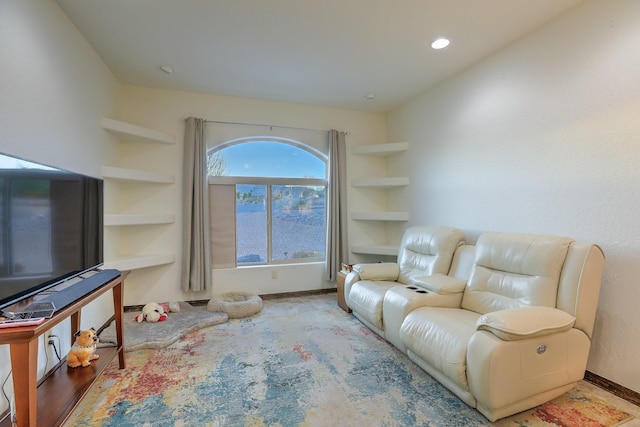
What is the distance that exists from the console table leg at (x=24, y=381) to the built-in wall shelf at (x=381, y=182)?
3.61 metres

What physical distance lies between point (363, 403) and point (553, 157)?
7.35ft

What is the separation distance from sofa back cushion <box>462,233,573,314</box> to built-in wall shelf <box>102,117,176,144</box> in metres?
3.43

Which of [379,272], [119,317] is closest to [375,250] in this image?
[379,272]

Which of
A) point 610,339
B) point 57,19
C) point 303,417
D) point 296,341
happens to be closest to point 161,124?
point 57,19

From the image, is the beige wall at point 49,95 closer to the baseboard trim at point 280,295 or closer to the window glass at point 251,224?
the baseboard trim at point 280,295

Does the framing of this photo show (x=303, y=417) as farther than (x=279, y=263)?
No

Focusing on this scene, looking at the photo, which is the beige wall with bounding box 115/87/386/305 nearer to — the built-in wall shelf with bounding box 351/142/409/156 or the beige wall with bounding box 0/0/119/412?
the beige wall with bounding box 0/0/119/412

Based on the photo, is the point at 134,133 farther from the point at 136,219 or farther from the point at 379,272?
the point at 379,272

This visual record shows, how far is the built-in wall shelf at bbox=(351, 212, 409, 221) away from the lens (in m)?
3.97

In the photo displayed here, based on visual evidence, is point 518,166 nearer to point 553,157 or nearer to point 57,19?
point 553,157

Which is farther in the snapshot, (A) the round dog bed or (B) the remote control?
(A) the round dog bed

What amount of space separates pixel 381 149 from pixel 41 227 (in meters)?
3.57

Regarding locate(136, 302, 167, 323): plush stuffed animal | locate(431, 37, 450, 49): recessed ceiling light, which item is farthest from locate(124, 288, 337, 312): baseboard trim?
locate(431, 37, 450, 49): recessed ceiling light

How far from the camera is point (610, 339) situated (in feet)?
6.26
